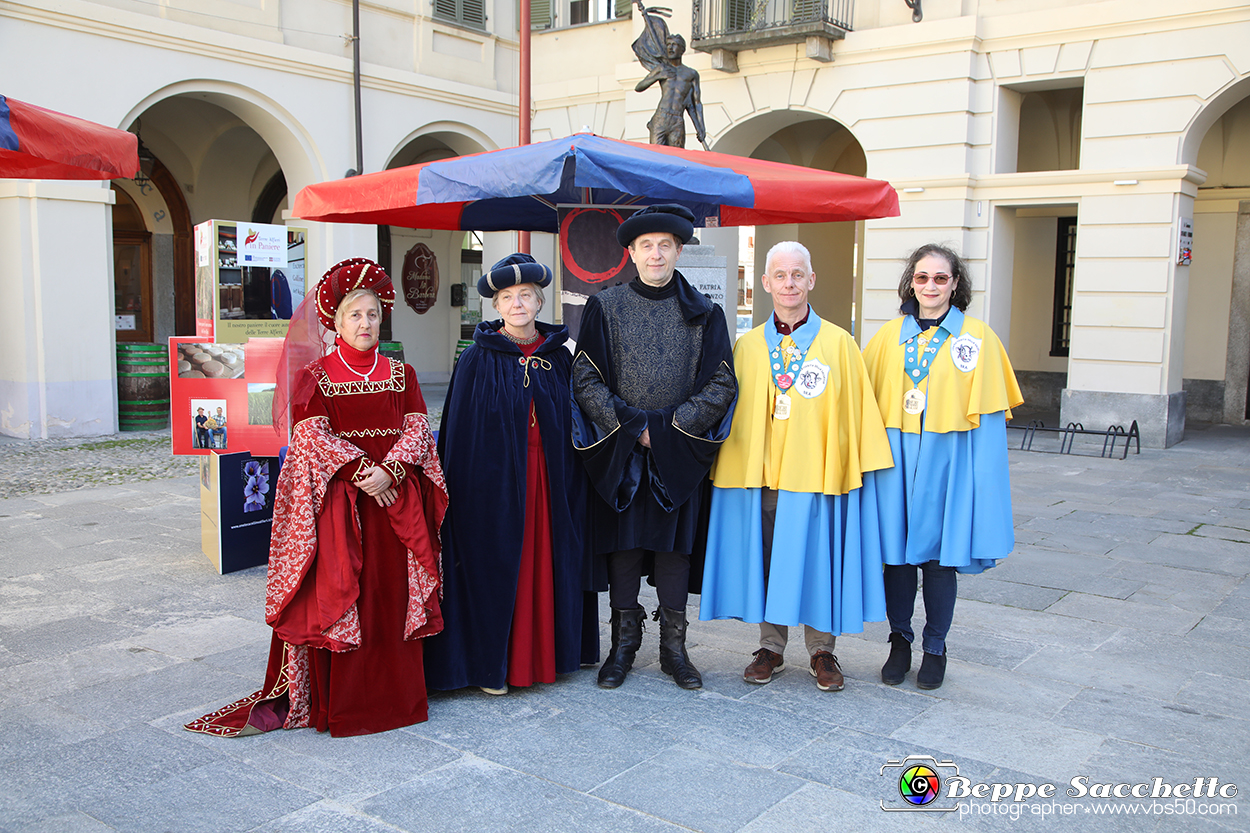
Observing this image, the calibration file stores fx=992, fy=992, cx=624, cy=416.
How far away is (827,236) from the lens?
1712cm

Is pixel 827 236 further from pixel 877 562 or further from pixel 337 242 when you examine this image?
pixel 877 562

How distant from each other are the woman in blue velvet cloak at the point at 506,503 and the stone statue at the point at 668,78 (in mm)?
5618

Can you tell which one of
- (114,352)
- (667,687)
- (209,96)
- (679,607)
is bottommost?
(667,687)

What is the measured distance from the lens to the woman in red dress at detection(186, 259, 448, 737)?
3.28 m

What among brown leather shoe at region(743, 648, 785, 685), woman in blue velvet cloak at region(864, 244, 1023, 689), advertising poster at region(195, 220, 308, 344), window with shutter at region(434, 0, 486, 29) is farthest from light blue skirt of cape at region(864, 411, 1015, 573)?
window with shutter at region(434, 0, 486, 29)

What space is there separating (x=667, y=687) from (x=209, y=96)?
35.3 feet

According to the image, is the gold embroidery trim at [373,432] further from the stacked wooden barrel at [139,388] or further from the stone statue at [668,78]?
the stacked wooden barrel at [139,388]

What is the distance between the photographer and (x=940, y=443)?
3691mm

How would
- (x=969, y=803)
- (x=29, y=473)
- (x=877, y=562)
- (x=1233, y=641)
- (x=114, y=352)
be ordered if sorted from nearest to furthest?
(x=969, y=803) → (x=877, y=562) → (x=1233, y=641) → (x=29, y=473) → (x=114, y=352)

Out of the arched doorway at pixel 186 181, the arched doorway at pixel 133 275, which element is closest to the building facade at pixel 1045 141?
the arched doorway at pixel 186 181

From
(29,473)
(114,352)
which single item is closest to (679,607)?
(29,473)

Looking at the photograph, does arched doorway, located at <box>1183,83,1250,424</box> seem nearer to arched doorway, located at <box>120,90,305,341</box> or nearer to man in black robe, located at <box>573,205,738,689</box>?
man in black robe, located at <box>573,205,738,689</box>

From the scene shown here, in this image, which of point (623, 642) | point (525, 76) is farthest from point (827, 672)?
point (525, 76)

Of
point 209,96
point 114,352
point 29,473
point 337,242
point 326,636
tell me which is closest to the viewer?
point 326,636
